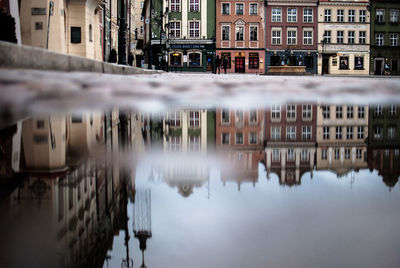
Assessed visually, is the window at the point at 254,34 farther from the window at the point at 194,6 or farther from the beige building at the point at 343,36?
the beige building at the point at 343,36

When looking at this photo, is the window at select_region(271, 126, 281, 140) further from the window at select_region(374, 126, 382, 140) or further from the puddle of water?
the window at select_region(374, 126, 382, 140)

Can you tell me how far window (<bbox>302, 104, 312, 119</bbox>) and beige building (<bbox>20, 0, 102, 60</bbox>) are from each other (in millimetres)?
12469

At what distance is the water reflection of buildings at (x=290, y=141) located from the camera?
168cm

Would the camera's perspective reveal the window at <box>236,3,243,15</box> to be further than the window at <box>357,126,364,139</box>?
Yes

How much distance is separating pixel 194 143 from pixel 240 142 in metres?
0.21

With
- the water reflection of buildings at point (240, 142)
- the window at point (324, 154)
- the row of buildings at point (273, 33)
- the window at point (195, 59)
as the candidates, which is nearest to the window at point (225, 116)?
the water reflection of buildings at point (240, 142)

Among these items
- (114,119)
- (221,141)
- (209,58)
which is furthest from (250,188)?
(209,58)

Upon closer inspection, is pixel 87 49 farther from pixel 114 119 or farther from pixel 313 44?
pixel 313 44

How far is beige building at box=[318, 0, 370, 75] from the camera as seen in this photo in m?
57.8

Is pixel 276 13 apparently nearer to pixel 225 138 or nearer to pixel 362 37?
pixel 362 37

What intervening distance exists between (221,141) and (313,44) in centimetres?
5806

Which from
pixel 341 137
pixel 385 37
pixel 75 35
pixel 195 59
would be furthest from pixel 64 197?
pixel 385 37

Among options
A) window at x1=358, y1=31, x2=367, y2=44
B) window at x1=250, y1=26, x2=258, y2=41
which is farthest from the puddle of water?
window at x1=358, y1=31, x2=367, y2=44

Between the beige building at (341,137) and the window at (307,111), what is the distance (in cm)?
7
